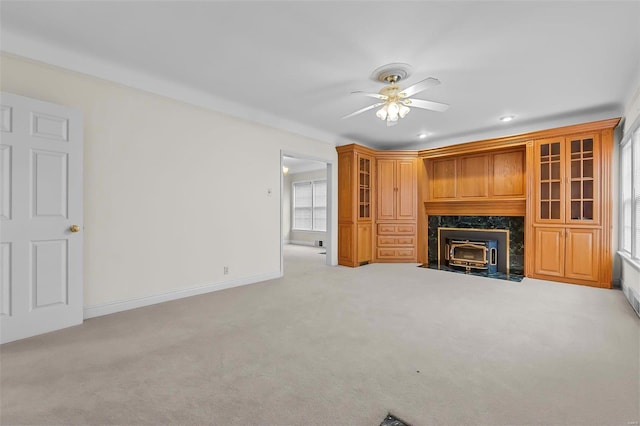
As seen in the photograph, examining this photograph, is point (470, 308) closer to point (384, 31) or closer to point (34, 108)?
point (384, 31)

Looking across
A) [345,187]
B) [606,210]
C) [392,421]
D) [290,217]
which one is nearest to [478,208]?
[606,210]

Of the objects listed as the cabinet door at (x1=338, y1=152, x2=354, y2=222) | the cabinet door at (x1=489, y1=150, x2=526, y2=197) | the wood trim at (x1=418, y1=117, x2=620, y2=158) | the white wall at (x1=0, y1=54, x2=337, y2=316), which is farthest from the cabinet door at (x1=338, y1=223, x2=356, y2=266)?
the cabinet door at (x1=489, y1=150, x2=526, y2=197)

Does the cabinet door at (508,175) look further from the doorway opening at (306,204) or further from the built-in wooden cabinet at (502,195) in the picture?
the doorway opening at (306,204)

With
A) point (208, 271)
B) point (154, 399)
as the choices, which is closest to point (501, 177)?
point (208, 271)

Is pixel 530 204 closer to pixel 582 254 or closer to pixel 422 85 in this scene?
pixel 582 254

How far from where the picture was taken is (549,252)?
477cm

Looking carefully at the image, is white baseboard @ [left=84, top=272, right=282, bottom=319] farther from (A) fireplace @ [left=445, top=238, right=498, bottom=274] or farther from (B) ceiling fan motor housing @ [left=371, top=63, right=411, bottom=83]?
(A) fireplace @ [left=445, top=238, right=498, bottom=274]

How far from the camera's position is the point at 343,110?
14.8 ft

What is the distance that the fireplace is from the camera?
550 cm

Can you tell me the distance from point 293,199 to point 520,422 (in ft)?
30.4

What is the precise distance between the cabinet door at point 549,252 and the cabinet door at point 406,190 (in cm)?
221

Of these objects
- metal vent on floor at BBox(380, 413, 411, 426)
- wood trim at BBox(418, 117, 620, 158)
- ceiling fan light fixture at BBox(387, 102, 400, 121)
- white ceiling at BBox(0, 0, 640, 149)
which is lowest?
metal vent on floor at BBox(380, 413, 411, 426)

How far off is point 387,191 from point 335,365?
4686mm

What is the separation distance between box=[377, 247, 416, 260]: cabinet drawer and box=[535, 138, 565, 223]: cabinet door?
2.31 metres
